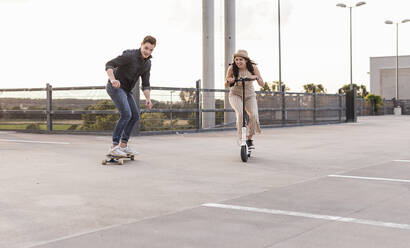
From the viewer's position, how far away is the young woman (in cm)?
837

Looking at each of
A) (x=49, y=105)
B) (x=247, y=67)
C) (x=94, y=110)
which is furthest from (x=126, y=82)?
(x=49, y=105)

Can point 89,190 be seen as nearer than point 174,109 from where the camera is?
Yes

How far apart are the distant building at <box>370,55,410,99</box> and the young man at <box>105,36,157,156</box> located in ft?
259

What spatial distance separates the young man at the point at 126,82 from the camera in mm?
7672

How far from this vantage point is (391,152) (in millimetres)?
9406

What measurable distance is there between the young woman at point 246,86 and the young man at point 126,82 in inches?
52.4

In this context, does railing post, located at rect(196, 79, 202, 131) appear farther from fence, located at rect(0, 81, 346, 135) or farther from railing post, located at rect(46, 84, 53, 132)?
railing post, located at rect(46, 84, 53, 132)

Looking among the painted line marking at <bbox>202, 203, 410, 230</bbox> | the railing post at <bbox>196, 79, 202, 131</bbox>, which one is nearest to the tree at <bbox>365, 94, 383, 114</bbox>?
the railing post at <bbox>196, 79, 202, 131</bbox>

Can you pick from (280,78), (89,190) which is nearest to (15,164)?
(89,190)

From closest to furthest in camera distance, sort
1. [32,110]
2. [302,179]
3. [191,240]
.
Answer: [191,240] → [302,179] → [32,110]

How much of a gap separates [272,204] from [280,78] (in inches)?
1343

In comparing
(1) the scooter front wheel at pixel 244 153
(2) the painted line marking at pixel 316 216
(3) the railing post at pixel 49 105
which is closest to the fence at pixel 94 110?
(3) the railing post at pixel 49 105

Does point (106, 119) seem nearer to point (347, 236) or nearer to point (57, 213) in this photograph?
point (57, 213)

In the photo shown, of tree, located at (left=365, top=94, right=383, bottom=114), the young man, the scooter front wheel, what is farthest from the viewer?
tree, located at (left=365, top=94, right=383, bottom=114)
